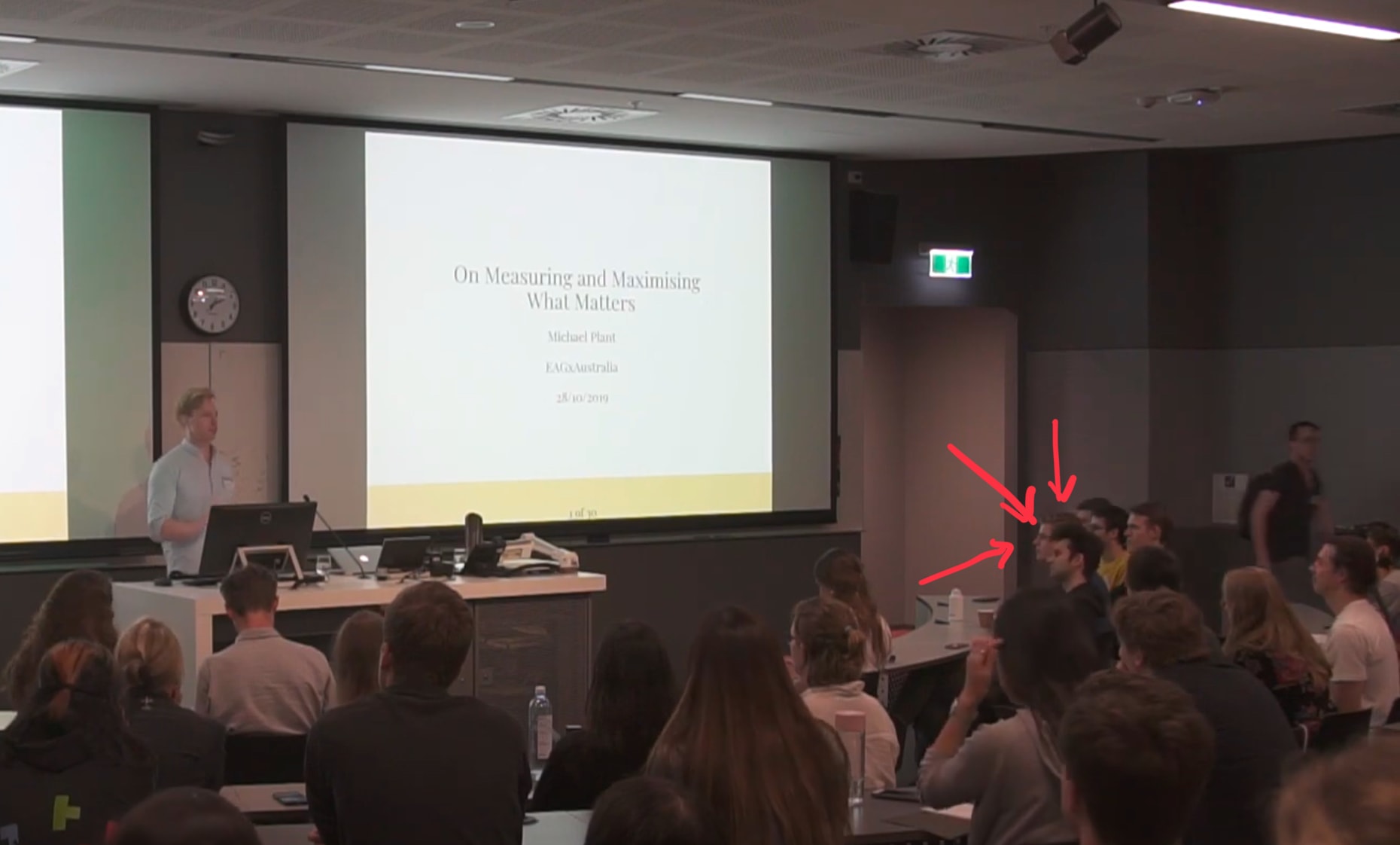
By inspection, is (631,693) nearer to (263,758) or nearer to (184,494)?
(263,758)

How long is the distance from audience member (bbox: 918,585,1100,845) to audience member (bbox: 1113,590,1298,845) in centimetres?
83

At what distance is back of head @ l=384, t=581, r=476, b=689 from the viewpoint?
11.2 feet

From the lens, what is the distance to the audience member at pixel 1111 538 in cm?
730

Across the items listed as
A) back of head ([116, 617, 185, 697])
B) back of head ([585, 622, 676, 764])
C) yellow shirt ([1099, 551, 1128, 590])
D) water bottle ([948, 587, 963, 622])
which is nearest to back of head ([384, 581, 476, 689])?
back of head ([585, 622, 676, 764])

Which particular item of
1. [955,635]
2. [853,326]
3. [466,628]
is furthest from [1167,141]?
[466,628]

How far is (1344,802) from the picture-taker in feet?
4.13

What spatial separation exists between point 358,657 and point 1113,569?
4151mm

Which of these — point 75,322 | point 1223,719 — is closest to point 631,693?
point 1223,719

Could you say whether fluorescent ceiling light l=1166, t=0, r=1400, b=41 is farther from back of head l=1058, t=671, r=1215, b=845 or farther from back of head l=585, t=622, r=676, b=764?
back of head l=1058, t=671, r=1215, b=845

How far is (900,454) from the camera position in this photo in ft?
39.3

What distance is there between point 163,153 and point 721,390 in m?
3.53

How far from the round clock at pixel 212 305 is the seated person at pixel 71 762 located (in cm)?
498

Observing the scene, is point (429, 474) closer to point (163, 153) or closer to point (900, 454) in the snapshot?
point (163, 153)

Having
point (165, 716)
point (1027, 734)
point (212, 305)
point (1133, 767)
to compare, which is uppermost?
point (212, 305)
